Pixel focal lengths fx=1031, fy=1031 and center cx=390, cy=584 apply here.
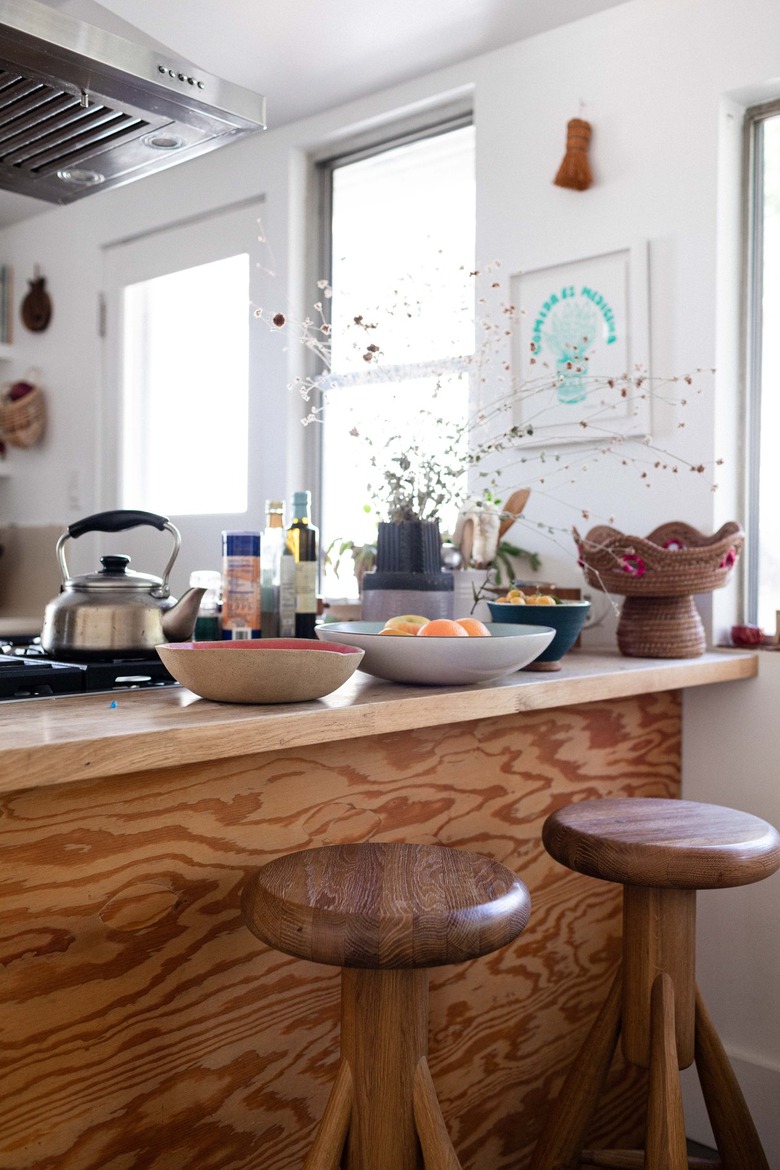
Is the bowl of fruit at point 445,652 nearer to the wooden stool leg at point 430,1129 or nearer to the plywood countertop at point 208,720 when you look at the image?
the plywood countertop at point 208,720

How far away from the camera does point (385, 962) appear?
109 centimetres

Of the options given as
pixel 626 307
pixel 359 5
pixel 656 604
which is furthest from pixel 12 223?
pixel 656 604

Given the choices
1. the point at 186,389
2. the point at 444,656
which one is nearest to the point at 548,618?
the point at 444,656

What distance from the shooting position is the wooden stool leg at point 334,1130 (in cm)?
115

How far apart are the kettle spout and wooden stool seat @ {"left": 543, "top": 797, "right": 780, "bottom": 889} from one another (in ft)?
2.11

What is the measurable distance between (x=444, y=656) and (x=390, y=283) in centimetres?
179

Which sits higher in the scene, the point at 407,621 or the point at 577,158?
the point at 577,158

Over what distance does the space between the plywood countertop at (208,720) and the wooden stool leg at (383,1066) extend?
0.96ft

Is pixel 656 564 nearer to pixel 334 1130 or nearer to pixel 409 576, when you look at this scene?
pixel 409 576

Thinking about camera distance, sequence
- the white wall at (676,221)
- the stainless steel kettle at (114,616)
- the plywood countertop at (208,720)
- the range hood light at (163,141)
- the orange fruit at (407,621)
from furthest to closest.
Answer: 1. the white wall at (676,221)
2. the range hood light at (163,141)
3. the orange fruit at (407,621)
4. the stainless steel kettle at (114,616)
5. the plywood countertop at (208,720)

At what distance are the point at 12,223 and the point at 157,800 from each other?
3.48m

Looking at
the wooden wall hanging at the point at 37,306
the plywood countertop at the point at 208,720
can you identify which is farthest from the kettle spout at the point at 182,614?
the wooden wall hanging at the point at 37,306

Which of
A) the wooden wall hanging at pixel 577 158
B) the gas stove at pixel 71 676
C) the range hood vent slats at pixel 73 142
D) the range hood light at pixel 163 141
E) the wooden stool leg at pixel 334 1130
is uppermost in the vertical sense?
the wooden wall hanging at pixel 577 158

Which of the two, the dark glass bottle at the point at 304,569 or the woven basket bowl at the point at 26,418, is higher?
the woven basket bowl at the point at 26,418
